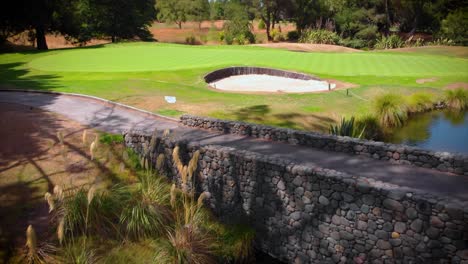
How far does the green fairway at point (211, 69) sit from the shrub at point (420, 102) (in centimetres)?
119

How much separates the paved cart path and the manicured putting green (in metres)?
8.07

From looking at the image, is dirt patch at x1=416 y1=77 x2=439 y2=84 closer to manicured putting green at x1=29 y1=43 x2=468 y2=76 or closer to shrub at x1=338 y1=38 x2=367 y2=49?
manicured putting green at x1=29 y1=43 x2=468 y2=76

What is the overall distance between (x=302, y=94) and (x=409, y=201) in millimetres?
12288

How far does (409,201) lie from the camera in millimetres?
7027

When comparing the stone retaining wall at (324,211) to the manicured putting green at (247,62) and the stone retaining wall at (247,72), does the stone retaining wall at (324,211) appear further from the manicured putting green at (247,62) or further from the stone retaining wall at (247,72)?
the manicured putting green at (247,62)

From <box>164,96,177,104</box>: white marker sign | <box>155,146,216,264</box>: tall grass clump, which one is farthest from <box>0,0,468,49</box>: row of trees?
<box>155,146,216,264</box>: tall grass clump

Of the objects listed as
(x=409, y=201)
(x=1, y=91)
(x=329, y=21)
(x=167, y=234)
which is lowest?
(x=167, y=234)

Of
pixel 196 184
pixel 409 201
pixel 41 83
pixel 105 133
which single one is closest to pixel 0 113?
pixel 105 133

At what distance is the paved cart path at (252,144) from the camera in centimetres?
825

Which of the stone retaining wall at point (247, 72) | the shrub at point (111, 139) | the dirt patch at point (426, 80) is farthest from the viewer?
the stone retaining wall at point (247, 72)

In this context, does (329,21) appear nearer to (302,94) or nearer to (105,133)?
(302,94)

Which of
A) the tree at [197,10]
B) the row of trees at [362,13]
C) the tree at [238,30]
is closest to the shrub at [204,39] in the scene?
the tree at [238,30]

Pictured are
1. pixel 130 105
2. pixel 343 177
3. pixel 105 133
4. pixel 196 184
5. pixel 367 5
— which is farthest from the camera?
pixel 367 5

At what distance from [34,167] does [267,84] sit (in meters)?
14.8
